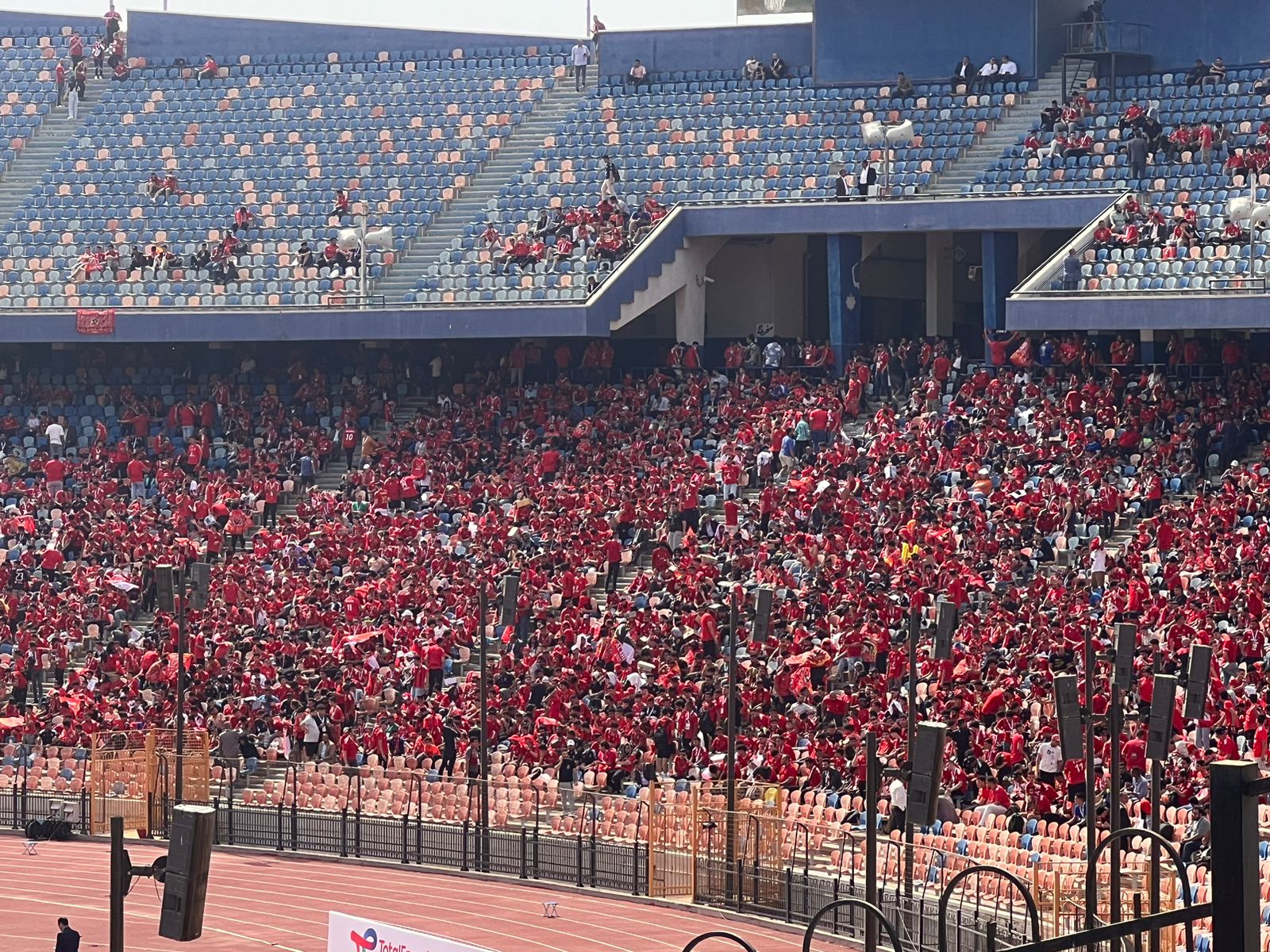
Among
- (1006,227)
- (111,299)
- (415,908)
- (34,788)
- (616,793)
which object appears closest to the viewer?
(415,908)

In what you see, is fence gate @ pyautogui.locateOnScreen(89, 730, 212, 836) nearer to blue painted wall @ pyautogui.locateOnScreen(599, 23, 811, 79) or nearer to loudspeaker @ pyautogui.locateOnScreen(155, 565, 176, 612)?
loudspeaker @ pyautogui.locateOnScreen(155, 565, 176, 612)

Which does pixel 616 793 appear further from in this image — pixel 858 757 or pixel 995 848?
pixel 995 848

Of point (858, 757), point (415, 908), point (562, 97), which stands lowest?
point (415, 908)

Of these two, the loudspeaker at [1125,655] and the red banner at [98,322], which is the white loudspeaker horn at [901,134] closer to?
the red banner at [98,322]

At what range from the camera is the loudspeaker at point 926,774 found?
55.5ft

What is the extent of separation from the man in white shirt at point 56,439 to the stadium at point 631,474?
7 cm

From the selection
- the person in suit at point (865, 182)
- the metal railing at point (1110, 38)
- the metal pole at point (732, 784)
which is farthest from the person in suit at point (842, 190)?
the metal pole at point (732, 784)

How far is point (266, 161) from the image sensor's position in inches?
1818

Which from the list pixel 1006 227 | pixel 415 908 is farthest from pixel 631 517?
pixel 415 908

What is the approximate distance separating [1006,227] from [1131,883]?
66.6 ft

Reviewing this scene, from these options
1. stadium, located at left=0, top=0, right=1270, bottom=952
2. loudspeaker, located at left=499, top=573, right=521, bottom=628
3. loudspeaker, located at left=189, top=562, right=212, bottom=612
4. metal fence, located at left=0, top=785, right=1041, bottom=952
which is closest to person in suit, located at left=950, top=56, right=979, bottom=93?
stadium, located at left=0, top=0, right=1270, bottom=952

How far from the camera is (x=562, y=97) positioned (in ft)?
153

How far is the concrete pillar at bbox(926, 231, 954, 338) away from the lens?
136 ft

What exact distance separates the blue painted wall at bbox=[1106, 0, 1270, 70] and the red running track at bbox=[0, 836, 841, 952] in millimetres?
22976
